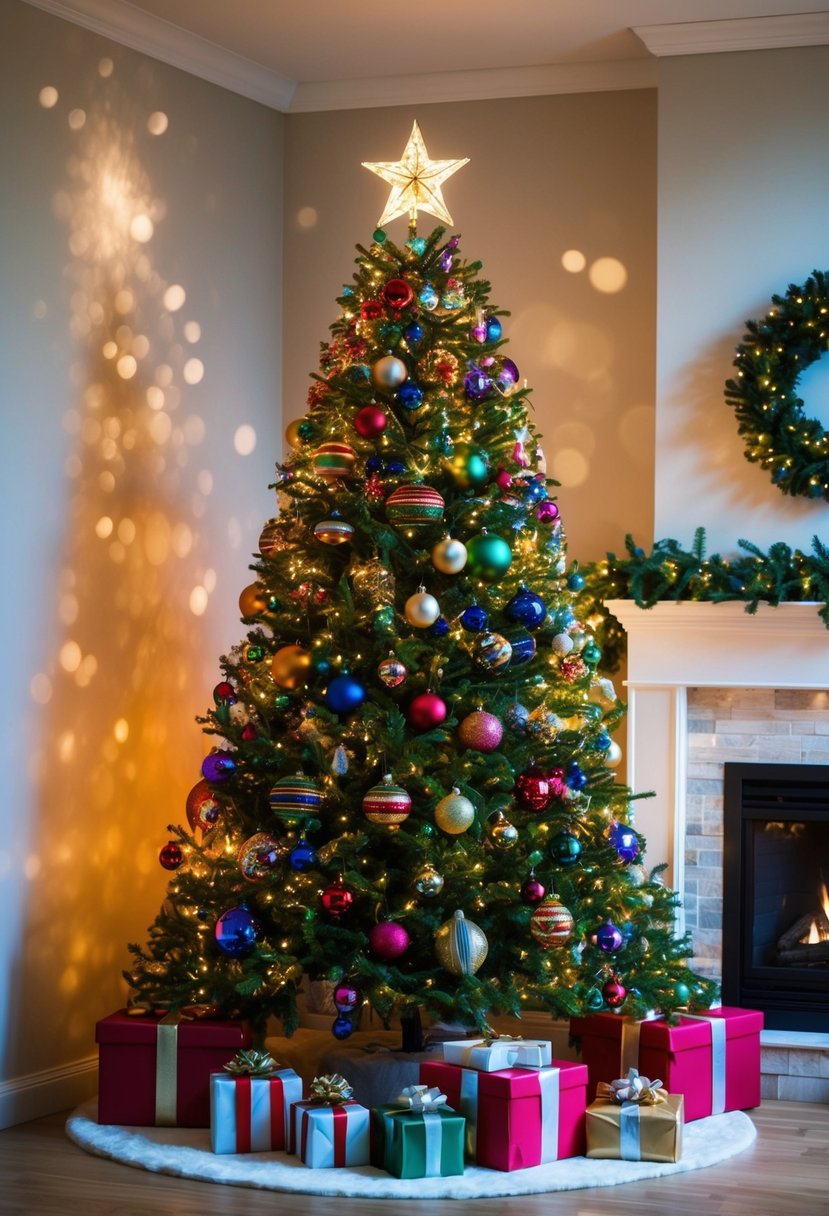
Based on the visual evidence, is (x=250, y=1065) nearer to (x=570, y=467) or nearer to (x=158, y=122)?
(x=570, y=467)

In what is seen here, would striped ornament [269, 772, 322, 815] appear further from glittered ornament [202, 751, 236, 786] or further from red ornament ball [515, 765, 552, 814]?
red ornament ball [515, 765, 552, 814]

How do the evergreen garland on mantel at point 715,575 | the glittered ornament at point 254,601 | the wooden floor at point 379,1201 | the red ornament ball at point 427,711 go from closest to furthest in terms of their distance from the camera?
the wooden floor at point 379,1201 < the red ornament ball at point 427,711 < the glittered ornament at point 254,601 < the evergreen garland on mantel at point 715,575

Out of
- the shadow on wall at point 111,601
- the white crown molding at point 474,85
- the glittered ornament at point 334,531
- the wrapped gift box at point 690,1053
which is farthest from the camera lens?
the white crown molding at point 474,85

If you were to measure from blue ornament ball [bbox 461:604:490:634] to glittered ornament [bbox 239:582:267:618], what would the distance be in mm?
582

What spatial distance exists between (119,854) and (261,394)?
165cm

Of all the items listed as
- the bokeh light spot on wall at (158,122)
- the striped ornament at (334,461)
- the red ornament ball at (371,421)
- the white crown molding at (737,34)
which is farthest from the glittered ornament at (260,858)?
the white crown molding at (737,34)

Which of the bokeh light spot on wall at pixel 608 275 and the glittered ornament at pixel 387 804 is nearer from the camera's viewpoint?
the glittered ornament at pixel 387 804

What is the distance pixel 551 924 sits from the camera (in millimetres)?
3635

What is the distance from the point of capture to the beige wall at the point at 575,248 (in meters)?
4.93

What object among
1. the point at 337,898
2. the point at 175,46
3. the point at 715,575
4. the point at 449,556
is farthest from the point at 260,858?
the point at 175,46

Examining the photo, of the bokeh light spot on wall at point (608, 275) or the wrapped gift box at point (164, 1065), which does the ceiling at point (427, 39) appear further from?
the wrapped gift box at point (164, 1065)

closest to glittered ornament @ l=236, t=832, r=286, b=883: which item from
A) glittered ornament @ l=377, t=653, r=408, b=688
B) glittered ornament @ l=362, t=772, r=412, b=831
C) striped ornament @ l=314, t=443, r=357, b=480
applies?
glittered ornament @ l=362, t=772, r=412, b=831

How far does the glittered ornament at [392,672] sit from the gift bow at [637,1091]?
109cm

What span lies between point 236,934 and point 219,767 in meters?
0.43
